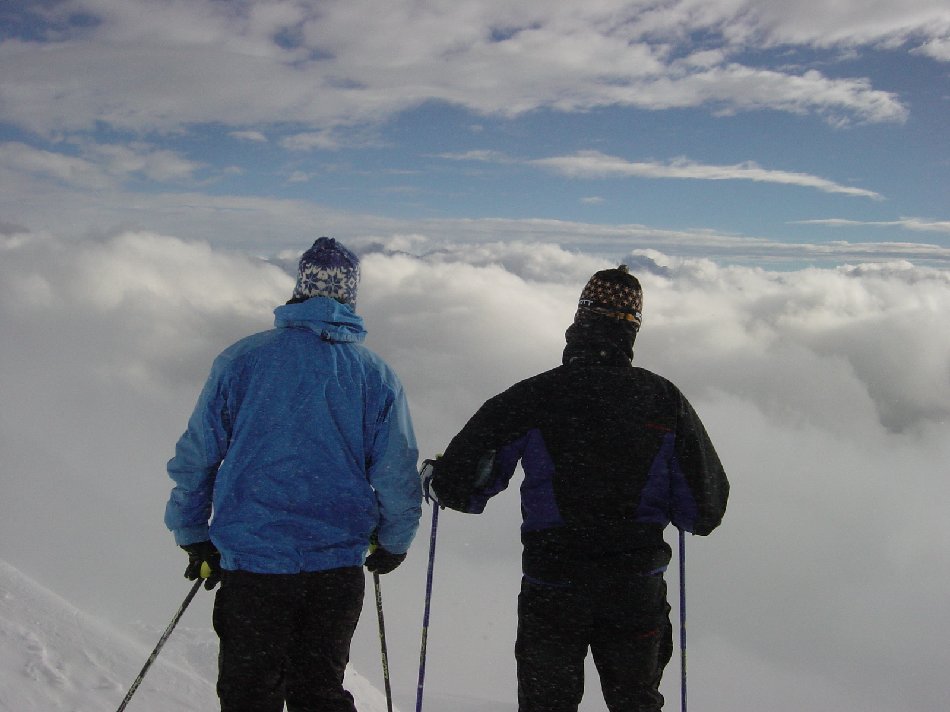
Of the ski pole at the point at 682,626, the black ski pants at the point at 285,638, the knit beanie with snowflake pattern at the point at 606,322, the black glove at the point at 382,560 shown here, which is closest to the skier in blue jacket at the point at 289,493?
the black ski pants at the point at 285,638

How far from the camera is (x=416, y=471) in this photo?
339cm

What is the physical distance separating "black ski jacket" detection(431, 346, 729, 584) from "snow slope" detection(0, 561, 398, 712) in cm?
273

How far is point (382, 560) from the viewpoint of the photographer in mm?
3473

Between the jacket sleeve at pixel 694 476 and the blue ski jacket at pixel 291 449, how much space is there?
1274mm

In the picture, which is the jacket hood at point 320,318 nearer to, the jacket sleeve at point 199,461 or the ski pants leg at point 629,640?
the jacket sleeve at point 199,461

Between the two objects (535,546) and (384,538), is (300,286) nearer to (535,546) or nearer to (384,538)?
(384,538)

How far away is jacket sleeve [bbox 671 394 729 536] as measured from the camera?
331cm

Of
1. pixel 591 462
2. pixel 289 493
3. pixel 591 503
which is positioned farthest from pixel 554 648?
pixel 289 493

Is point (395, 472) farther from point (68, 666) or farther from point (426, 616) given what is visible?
point (68, 666)

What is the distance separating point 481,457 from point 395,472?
40 centimetres

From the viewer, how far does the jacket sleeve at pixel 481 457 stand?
128 inches

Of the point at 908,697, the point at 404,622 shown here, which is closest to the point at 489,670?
the point at 404,622

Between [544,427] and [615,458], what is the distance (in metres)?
0.35

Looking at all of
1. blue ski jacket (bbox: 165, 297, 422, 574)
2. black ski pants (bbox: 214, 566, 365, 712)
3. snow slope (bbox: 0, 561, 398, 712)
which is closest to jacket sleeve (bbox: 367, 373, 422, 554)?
blue ski jacket (bbox: 165, 297, 422, 574)
